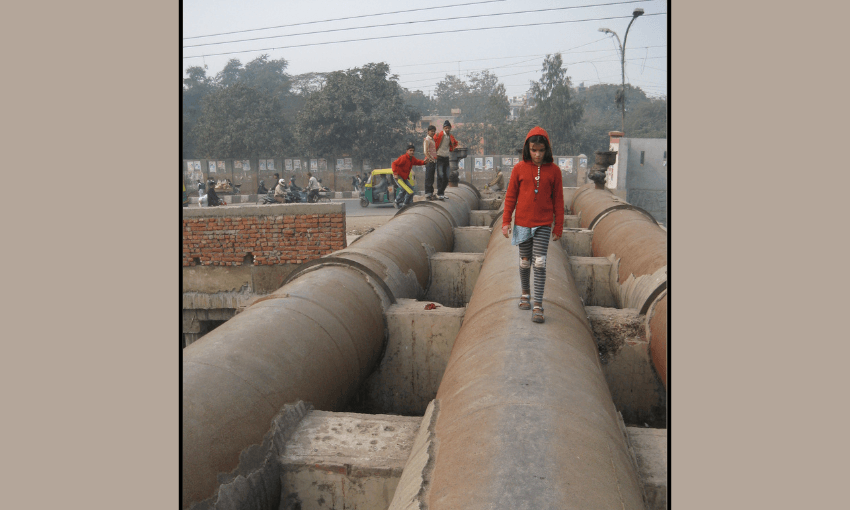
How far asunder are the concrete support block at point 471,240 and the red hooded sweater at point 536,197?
5.45 m

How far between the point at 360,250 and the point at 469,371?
3.03 metres

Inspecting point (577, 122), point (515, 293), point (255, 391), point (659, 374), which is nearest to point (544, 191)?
A: point (515, 293)

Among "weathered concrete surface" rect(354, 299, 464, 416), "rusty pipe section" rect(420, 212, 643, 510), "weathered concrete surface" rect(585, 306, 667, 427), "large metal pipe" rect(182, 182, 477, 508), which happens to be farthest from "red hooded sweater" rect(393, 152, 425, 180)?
"rusty pipe section" rect(420, 212, 643, 510)

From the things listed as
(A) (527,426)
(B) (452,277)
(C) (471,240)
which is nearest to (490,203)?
(C) (471,240)

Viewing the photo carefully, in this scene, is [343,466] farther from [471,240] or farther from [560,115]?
[560,115]

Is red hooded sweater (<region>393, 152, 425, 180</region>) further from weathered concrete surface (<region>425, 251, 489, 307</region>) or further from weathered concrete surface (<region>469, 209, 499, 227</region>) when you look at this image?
weathered concrete surface (<region>425, 251, 489, 307</region>)

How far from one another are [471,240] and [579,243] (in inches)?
68.2

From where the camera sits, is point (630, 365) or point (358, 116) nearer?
point (630, 365)

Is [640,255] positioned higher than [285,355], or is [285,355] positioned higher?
[640,255]

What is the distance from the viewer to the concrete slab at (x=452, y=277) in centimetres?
732

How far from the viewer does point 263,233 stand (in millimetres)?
9938

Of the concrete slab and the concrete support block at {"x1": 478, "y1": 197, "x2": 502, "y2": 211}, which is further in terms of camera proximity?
the concrete support block at {"x1": 478, "y1": 197, "x2": 502, "y2": 211}

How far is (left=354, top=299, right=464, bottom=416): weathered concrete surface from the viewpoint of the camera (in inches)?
207

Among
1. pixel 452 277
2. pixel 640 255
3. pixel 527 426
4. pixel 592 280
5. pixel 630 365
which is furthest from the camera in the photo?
pixel 452 277
